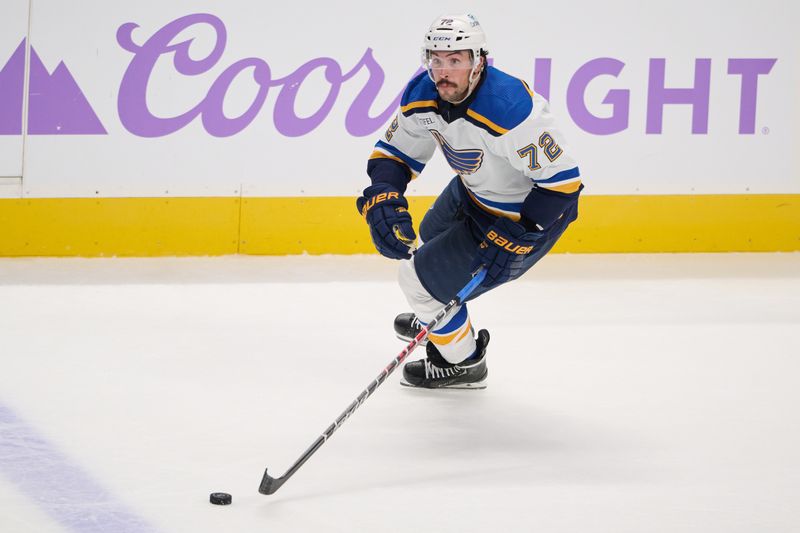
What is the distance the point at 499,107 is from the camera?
2.99 m

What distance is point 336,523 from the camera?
2352mm

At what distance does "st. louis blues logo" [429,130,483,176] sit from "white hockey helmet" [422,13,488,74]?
25 cm

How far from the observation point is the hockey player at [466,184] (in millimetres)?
2980

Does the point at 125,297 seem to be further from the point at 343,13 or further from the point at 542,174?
the point at 542,174

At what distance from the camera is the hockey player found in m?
2.98

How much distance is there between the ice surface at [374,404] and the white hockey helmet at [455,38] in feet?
3.10

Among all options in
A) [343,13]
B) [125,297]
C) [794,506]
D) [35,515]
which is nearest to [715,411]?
[794,506]

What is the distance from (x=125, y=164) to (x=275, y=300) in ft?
3.28

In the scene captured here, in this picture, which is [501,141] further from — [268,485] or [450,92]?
[268,485]

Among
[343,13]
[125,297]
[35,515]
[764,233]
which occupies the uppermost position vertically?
[343,13]

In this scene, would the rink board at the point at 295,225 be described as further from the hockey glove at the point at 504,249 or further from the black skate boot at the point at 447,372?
the hockey glove at the point at 504,249

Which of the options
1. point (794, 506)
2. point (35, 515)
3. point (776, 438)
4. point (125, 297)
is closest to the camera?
point (35, 515)

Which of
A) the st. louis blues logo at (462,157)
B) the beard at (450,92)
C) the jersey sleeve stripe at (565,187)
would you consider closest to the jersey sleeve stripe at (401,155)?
the st. louis blues logo at (462,157)

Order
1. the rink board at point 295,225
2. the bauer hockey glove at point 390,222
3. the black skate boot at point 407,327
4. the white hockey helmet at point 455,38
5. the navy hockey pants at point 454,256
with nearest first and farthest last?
1. the white hockey helmet at point 455,38
2. the bauer hockey glove at point 390,222
3. the navy hockey pants at point 454,256
4. the black skate boot at point 407,327
5. the rink board at point 295,225
